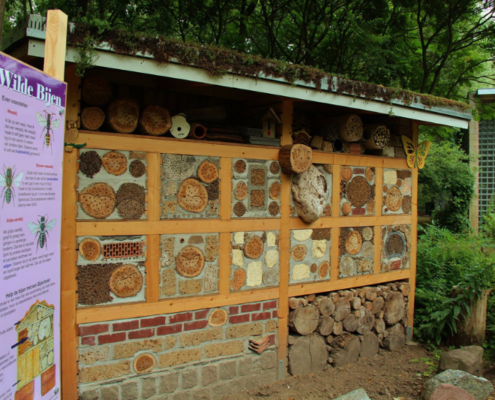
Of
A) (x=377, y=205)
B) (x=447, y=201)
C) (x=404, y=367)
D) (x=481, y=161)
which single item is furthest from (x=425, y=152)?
(x=481, y=161)

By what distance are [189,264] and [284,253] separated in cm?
121

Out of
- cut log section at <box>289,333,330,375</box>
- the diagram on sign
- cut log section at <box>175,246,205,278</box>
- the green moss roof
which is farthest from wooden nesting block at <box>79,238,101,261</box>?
cut log section at <box>289,333,330,375</box>

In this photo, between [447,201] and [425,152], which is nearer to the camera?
[425,152]

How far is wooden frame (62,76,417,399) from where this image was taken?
12.0ft

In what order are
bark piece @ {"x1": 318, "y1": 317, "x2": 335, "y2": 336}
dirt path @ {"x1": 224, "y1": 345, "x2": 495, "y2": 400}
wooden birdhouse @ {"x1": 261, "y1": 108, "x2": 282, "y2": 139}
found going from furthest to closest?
bark piece @ {"x1": 318, "y1": 317, "x2": 335, "y2": 336} → wooden birdhouse @ {"x1": 261, "y1": 108, "x2": 282, "y2": 139} → dirt path @ {"x1": 224, "y1": 345, "x2": 495, "y2": 400}

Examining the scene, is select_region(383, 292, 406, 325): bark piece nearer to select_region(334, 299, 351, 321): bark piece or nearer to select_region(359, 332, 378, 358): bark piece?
select_region(359, 332, 378, 358): bark piece

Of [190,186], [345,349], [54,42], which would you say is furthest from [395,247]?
[54,42]

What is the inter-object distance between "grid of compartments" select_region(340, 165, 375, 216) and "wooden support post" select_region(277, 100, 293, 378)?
3.08 ft

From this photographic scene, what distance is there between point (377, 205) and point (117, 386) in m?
3.93

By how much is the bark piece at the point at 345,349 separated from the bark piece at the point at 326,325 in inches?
8.0

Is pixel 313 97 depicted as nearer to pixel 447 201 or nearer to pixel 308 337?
pixel 308 337

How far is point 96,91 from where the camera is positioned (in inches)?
151

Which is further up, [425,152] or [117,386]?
[425,152]

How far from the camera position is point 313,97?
455 centimetres
